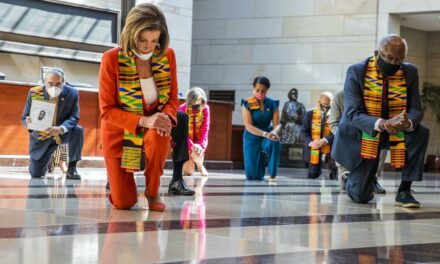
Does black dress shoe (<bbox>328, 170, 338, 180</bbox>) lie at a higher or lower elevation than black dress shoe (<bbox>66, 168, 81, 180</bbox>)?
lower

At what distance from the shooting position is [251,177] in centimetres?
1298

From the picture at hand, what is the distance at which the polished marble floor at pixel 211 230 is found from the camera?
3.87 m

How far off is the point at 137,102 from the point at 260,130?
689 centimetres

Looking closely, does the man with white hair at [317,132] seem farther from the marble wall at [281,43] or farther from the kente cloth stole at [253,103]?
the marble wall at [281,43]

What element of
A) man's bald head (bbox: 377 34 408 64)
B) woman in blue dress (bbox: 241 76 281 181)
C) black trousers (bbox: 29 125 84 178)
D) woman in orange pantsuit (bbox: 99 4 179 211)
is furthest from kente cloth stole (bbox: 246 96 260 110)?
woman in orange pantsuit (bbox: 99 4 179 211)

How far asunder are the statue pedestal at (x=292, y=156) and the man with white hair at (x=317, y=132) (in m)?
7.78

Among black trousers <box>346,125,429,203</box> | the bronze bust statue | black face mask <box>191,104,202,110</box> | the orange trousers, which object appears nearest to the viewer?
the orange trousers

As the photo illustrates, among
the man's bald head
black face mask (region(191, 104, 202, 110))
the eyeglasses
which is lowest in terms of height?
black face mask (region(191, 104, 202, 110))

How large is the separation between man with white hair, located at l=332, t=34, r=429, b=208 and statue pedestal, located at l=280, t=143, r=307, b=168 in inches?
575

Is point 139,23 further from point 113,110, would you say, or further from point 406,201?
point 406,201

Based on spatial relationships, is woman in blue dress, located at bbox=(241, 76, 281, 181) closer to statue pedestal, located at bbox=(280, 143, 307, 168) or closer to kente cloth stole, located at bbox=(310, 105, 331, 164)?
kente cloth stole, located at bbox=(310, 105, 331, 164)

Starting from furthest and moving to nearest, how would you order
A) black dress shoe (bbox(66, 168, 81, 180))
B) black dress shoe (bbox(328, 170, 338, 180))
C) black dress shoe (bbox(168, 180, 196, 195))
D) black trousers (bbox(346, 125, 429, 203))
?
black dress shoe (bbox(328, 170, 338, 180)), black dress shoe (bbox(66, 168, 81, 180)), black dress shoe (bbox(168, 180, 196, 195)), black trousers (bbox(346, 125, 429, 203))

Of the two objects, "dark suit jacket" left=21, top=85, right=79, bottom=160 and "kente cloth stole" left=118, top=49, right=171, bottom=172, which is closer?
"kente cloth stole" left=118, top=49, right=171, bottom=172

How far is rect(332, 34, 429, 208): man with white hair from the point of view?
720 centimetres
